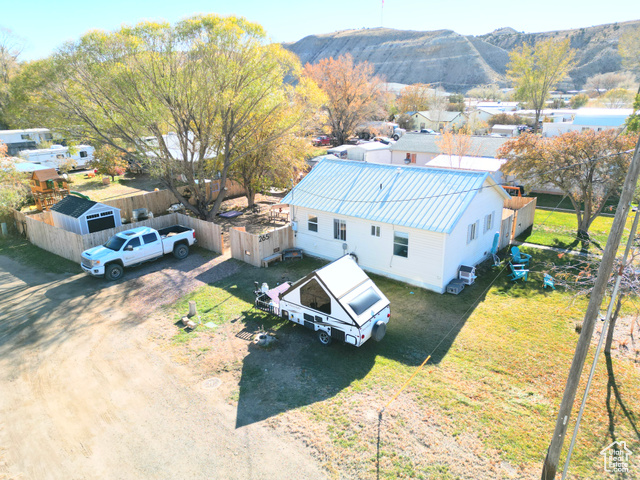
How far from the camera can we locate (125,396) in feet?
37.0

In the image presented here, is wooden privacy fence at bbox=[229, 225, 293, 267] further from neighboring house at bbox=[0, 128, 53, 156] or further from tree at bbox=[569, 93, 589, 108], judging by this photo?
tree at bbox=[569, 93, 589, 108]

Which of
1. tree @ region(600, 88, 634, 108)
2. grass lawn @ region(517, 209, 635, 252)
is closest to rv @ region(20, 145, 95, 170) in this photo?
grass lawn @ region(517, 209, 635, 252)

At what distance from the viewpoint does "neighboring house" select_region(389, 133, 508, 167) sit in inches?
1459

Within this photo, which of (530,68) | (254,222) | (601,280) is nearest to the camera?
(601,280)

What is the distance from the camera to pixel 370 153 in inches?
1608

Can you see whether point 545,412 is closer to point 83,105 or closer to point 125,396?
point 125,396

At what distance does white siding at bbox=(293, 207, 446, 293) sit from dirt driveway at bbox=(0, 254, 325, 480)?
8.10 meters

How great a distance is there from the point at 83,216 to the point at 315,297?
52.1 ft

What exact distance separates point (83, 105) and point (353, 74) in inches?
1867

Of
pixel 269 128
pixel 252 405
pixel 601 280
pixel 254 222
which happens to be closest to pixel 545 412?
pixel 601 280

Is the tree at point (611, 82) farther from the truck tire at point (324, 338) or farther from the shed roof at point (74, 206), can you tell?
the shed roof at point (74, 206)

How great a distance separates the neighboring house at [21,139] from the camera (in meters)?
43.9

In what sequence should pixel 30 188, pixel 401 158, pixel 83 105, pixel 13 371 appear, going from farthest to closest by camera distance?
pixel 401 158, pixel 30 188, pixel 83 105, pixel 13 371

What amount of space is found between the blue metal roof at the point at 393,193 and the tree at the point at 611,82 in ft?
358
